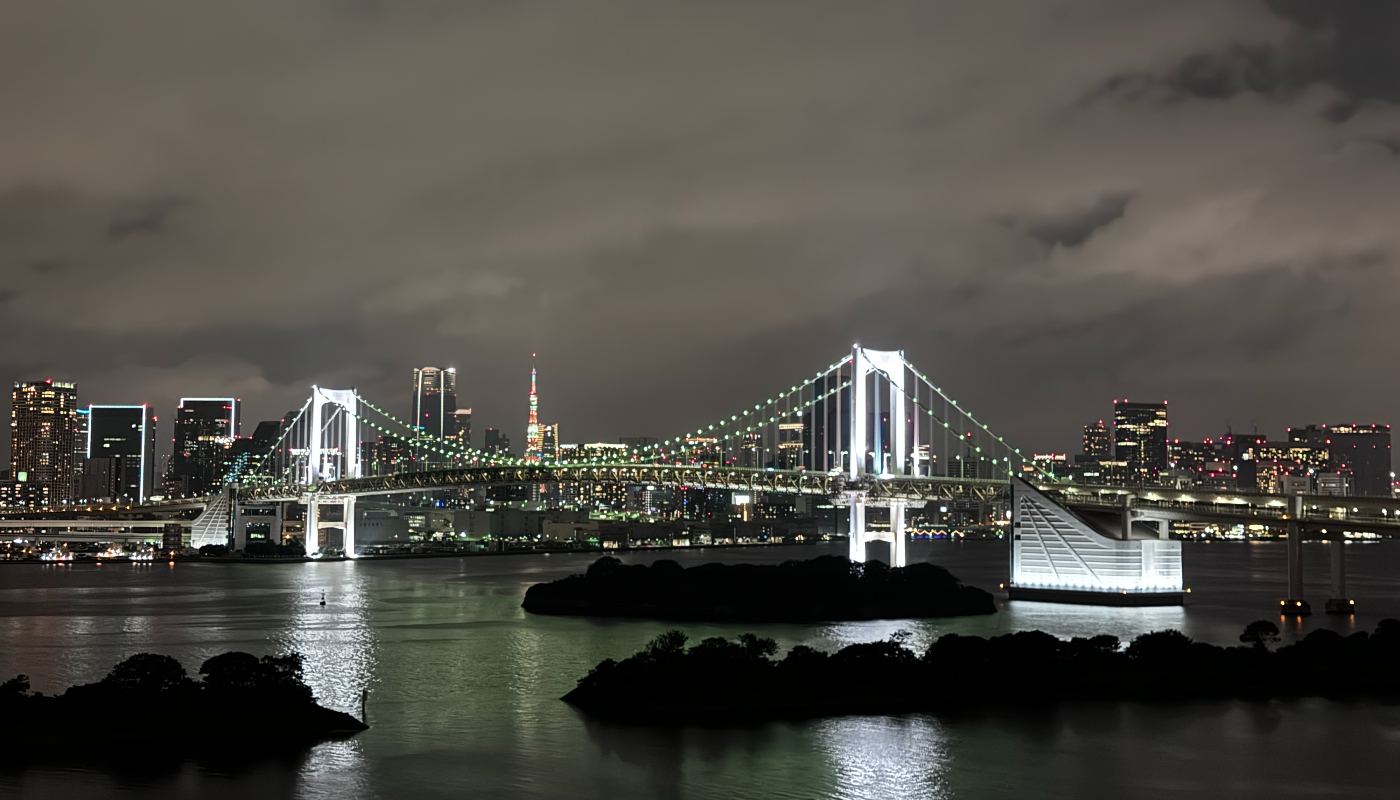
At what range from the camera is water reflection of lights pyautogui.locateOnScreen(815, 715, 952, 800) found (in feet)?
58.1

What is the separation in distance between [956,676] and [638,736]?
7327 millimetres

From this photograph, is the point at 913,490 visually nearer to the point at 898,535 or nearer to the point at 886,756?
the point at 898,535

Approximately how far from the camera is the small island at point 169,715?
1905 centimetres

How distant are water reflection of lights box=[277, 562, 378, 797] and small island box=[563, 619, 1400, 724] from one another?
15.8 ft

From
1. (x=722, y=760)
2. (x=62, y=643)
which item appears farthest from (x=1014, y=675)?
(x=62, y=643)

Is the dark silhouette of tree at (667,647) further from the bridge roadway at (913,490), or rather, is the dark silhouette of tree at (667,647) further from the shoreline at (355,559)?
the shoreline at (355,559)

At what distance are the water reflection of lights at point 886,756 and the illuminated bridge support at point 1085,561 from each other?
2262 cm

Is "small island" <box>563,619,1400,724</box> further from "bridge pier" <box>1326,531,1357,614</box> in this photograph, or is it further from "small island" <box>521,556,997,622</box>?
"small island" <box>521,556,997,622</box>

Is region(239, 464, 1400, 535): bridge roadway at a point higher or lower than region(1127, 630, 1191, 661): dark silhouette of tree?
higher

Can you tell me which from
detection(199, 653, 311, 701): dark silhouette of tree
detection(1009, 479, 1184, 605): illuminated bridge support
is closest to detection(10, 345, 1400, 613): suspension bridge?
detection(1009, 479, 1184, 605): illuminated bridge support

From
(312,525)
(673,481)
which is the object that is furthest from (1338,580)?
(312,525)

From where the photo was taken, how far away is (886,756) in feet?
64.6

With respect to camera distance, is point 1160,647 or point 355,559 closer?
point 1160,647

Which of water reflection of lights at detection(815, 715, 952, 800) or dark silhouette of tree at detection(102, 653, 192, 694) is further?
dark silhouette of tree at detection(102, 653, 192, 694)
